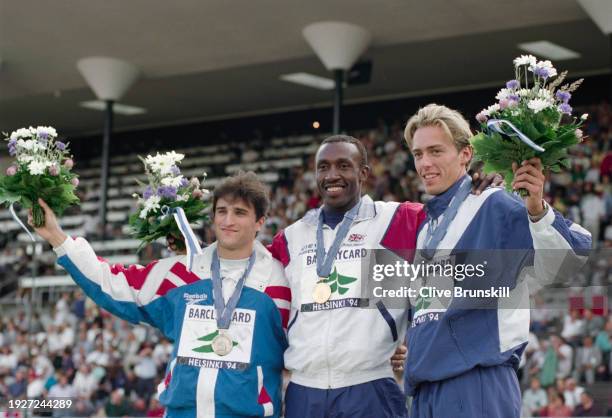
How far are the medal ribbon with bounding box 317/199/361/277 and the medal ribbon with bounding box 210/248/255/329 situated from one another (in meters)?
0.37

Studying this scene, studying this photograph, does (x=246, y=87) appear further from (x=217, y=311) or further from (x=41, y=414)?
(x=217, y=311)

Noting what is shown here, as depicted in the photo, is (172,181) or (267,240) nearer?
(172,181)

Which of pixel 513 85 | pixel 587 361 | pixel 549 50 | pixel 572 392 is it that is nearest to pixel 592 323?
pixel 587 361

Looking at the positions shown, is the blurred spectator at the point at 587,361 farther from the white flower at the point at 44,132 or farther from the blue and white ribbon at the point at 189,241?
the white flower at the point at 44,132

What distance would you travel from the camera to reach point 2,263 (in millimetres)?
22109

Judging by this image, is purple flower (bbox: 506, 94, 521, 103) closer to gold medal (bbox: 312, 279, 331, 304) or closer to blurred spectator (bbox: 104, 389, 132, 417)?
gold medal (bbox: 312, 279, 331, 304)

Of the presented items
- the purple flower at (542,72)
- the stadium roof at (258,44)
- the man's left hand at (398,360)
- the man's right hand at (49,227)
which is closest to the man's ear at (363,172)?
the man's left hand at (398,360)

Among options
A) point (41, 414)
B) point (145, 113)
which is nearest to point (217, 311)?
point (41, 414)

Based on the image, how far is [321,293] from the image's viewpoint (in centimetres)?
466

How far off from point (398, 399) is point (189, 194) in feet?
5.20

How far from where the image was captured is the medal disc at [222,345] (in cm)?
472

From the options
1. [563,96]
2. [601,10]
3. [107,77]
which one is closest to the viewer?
[563,96]

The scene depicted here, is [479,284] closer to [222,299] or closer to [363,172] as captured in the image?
[363,172]

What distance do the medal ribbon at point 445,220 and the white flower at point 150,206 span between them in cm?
160
